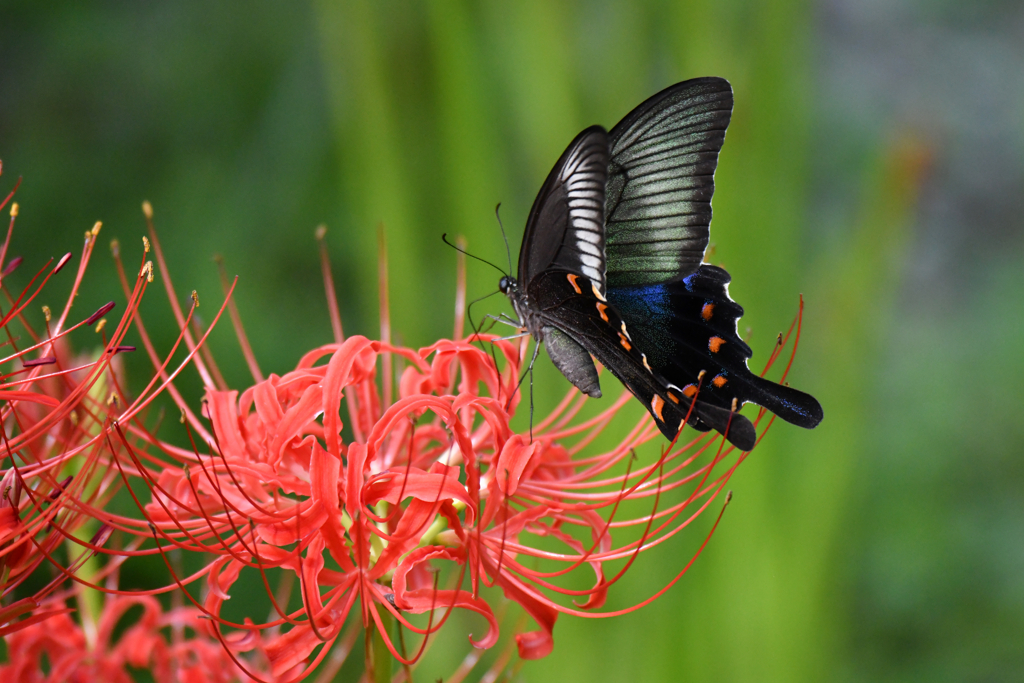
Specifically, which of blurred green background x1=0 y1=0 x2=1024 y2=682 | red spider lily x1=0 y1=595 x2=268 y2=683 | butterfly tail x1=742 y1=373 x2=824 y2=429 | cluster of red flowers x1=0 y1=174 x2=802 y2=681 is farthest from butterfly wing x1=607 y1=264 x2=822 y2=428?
red spider lily x1=0 y1=595 x2=268 y2=683

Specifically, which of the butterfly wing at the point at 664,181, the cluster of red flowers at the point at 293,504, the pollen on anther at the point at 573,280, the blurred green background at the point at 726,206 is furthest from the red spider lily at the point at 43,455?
the blurred green background at the point at 726,206

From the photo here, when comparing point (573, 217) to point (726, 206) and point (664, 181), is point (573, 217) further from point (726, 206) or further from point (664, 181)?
point (726, 206)

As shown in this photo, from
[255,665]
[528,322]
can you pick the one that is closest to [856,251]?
[528,322]

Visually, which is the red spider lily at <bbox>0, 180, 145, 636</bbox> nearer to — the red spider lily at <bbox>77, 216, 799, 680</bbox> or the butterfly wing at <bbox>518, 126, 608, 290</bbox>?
the red spider lily at <bbox>77, 216, 799, 680</bbox>

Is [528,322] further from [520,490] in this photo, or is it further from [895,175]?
[895,175]

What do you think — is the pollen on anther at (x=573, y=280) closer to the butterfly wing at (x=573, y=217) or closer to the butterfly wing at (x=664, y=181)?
the butterfly wing at (x=573, y=217)
